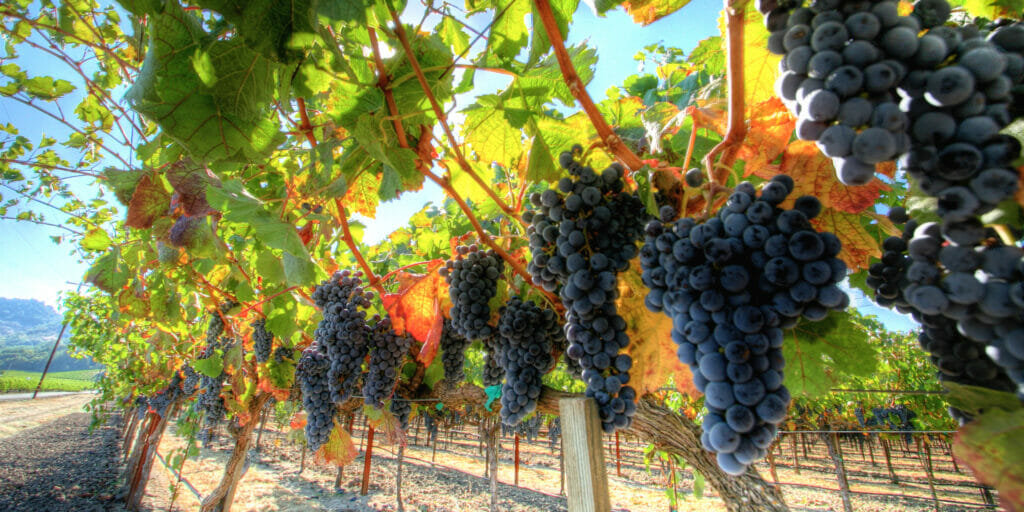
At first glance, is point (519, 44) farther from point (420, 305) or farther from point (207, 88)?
point (420, 305)

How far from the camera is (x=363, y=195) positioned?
2021 mm

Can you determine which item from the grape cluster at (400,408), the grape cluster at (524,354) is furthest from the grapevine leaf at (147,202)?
Result: the grape cluster at (400,408)

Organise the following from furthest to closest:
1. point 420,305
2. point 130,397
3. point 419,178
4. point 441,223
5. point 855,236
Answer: point 130,397 → point 441,223 → point 420,305 → point 419,178 → point 855,236

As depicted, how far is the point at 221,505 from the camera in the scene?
18.5 feet

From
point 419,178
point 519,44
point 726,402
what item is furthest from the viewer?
point 419,178

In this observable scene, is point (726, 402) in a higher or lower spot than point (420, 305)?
lower

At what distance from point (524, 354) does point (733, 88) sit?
1.22 m

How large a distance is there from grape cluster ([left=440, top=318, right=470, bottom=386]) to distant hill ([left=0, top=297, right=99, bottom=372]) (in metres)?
156

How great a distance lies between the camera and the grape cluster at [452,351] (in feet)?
9.48

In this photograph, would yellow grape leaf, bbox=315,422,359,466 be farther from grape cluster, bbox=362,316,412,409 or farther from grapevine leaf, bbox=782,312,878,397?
grapevine leaf, bbox=782,312,878,397

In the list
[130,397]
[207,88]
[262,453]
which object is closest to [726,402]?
[207,88]

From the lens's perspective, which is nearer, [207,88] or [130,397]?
[207,88]

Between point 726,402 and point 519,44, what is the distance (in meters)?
1.18

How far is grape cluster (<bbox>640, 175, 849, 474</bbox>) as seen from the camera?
0.71 metres
